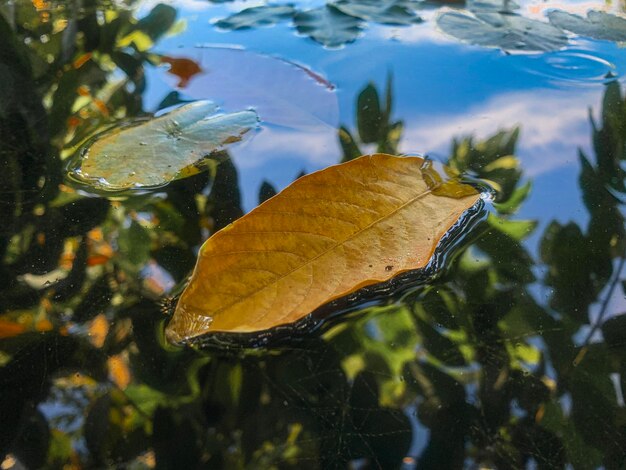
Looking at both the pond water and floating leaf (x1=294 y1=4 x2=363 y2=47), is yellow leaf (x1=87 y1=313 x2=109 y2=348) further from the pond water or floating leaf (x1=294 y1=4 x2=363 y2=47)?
floating leaf (x1=294 y1=4 x2=363 y2=47)

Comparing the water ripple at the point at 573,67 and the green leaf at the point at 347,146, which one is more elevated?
the water ripple at the point at 573,67

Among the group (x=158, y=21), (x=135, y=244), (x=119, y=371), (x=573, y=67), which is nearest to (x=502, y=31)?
(x=573, y=67)

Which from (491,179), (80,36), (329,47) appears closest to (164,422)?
(491,179)

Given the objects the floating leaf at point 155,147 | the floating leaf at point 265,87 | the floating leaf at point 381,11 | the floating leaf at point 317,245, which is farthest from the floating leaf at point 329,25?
the floating leaf at point 317,245

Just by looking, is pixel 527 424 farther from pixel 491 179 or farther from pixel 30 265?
pixel 30 265

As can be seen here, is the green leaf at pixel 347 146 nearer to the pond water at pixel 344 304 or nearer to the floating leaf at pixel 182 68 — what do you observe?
the pond water at pixel 344 304

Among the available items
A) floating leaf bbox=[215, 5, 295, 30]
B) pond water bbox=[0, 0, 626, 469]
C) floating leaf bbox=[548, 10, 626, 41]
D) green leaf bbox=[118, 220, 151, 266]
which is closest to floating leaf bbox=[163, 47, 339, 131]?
pond water bbox=[0, 0, 626, 469]
